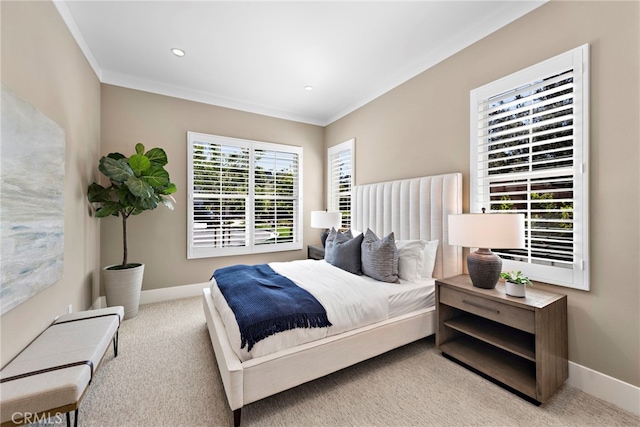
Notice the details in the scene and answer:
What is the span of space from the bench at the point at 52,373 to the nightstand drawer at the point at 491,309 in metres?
2.47

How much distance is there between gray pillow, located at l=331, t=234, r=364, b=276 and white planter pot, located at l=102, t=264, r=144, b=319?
225cm

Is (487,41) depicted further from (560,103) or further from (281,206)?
(281,206)

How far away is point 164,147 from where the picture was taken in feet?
11.7

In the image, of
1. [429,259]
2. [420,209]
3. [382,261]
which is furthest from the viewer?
[420,209]

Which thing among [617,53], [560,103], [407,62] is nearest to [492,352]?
[560,103]

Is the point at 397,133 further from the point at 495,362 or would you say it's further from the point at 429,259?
the point at 495,362

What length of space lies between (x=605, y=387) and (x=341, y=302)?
1.80 metres

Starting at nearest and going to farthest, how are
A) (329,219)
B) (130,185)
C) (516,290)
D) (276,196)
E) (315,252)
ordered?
(516,290)
(130,185)
(329,219)
(315,252)
(276,196)

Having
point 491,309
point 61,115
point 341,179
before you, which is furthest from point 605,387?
point 61,115

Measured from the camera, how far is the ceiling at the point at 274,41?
2188mm

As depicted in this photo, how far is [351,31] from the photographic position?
246 centimetres

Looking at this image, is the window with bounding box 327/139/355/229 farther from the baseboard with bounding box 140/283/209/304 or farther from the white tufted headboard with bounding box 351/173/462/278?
the baseboard with bounding box 140/283/209/304

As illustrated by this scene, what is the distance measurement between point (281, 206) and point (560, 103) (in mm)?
3561

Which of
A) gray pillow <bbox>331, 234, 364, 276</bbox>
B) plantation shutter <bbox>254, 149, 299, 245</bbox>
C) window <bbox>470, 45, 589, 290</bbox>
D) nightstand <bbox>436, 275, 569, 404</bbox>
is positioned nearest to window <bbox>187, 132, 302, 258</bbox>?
plantation shutter <bbox>254, 149, 299, 245</bbox>
